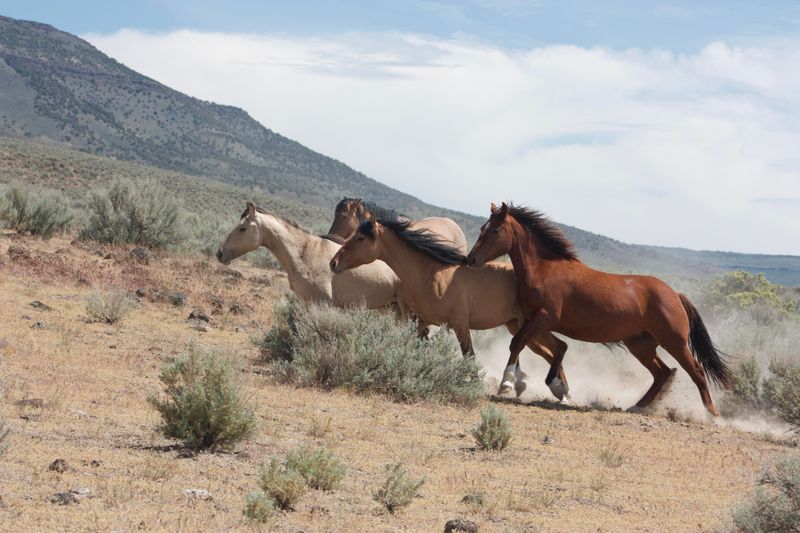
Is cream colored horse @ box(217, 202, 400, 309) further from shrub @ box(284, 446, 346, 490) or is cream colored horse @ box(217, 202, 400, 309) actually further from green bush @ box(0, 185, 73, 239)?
green bush @ box(0, 185, 73, 239)

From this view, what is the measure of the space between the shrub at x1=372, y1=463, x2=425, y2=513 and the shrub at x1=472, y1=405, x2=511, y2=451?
206cm

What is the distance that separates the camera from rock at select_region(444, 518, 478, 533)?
561cm

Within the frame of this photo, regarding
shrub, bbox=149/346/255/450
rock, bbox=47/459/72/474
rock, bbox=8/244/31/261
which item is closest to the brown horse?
shrub, bbox=149/346/255/450

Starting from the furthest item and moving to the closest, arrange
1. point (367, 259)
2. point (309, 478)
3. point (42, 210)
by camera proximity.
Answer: point (42, 210)
point (367, 259)
point (309, 478)

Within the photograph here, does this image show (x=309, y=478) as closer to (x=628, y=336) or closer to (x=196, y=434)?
(x=196, y=434)

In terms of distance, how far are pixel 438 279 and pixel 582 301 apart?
1.74m

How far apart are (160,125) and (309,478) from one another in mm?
102137

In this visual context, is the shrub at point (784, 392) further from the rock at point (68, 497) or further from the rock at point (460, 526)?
the rock at point (68, 497)

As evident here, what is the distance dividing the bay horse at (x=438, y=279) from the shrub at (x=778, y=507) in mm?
6048

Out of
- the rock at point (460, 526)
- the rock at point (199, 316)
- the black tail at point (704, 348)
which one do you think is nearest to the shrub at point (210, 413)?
the rock at point (460, 526)

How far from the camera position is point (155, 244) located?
25.0m

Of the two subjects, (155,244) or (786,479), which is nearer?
(786,479)

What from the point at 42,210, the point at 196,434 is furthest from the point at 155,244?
the point at 196,434

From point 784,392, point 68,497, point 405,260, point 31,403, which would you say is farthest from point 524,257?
point 68,497
